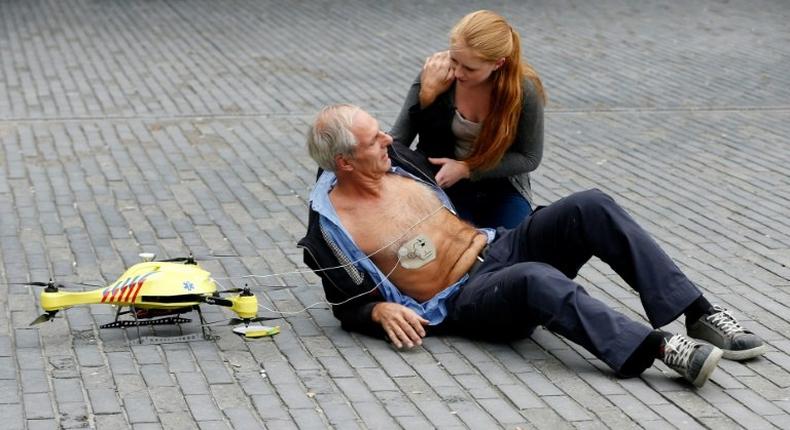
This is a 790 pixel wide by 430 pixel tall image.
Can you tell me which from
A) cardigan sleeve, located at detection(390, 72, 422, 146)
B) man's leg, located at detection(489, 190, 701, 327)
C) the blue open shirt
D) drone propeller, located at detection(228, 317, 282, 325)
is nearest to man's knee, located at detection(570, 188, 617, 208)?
man's leg, located at detection(489, 190, 701, 327)

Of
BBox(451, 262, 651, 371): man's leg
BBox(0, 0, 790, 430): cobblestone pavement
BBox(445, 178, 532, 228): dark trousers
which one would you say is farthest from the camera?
BBox(445, 178, 532, 228): dark trousers

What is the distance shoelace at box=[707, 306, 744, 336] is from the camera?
5688 millimetres

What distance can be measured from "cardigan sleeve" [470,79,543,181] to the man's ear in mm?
740

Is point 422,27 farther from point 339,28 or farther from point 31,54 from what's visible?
point 31,54

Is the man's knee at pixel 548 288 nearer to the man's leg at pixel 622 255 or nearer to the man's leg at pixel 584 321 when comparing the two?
the man's leg at pixel 584 321

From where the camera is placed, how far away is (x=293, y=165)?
30.6 feet

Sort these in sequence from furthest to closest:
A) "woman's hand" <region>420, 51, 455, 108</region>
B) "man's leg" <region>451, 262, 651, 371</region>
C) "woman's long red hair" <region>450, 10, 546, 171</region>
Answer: "woman's hand" <region>420, 51, 455, 108</region>
"woman's long red hair" <region>450, 10, 546, 171</region>
"man's leg" <region>451, 262, 651, 371</region>

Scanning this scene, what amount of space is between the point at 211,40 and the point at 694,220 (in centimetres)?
751

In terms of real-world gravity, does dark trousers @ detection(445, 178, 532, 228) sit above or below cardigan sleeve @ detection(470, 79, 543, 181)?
below

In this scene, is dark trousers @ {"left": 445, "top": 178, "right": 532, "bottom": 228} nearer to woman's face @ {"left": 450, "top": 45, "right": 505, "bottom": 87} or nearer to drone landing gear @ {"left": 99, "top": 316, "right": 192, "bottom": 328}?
woman's face @ {"left": 450, "top": 45, "right": 505, "bottom": 87}

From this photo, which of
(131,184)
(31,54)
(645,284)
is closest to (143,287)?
(645,284)

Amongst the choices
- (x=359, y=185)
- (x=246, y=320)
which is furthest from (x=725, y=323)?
(x=246, y=320)

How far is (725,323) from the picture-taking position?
5695mm

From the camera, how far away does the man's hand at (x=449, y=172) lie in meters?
6.14
